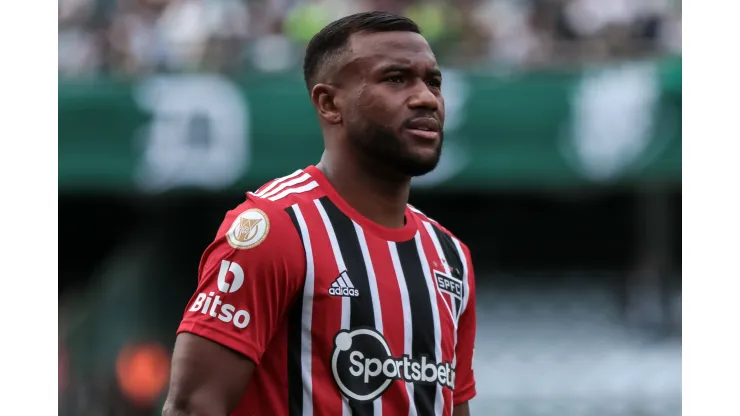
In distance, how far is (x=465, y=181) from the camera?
424 inches

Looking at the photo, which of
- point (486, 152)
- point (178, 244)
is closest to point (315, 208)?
point (486, 152)

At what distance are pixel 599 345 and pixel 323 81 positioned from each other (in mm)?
8551

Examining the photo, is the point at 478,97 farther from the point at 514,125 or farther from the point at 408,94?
the point at 408,94

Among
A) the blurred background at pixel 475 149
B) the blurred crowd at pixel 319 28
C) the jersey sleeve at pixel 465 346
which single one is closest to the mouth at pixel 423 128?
the jersey sleeve at pixel 465 346

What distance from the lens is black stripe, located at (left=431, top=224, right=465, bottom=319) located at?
3.60 m

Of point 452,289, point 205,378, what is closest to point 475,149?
point 452,289

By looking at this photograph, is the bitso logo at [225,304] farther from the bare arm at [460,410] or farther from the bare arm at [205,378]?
the bare arm at [460,410]

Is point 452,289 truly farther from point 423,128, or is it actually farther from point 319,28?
point 319,28

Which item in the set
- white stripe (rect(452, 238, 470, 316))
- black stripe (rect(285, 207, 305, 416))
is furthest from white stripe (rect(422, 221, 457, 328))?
black stripe (rect(285, 207, 305, 416))

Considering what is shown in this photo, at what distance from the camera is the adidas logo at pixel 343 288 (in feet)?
10.2

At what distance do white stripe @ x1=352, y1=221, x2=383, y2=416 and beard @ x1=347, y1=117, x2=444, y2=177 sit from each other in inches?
9.1

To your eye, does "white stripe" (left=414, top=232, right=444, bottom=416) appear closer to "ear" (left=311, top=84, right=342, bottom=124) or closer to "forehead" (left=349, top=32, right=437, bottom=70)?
"ear" (left=311, top=84, right=342, bottom=124)

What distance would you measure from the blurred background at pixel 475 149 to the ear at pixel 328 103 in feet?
23.1

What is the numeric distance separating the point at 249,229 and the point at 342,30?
32.5 inches
